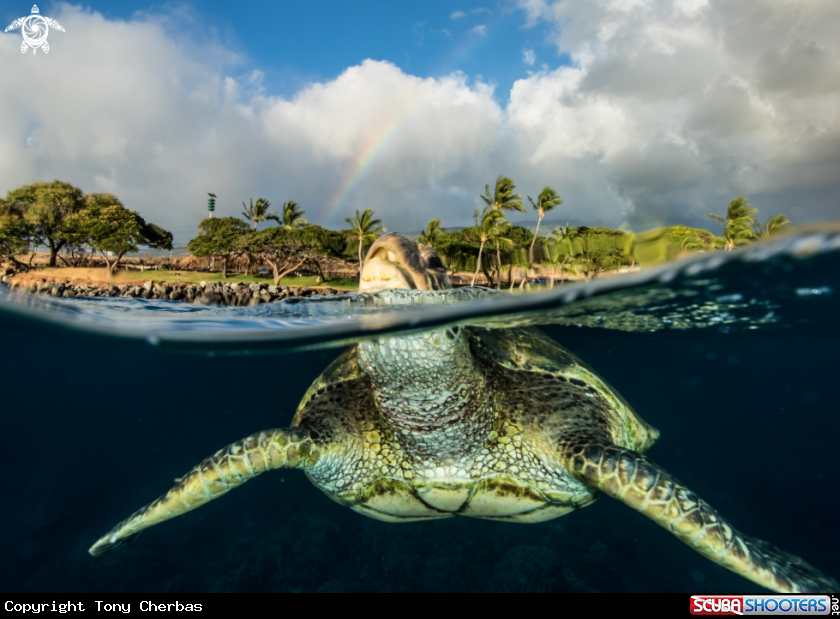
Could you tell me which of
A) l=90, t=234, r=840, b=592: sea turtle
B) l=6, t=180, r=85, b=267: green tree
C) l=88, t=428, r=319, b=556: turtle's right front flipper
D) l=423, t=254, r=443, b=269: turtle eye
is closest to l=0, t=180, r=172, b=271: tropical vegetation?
l=6, t=180, r=85, b=267: green tree

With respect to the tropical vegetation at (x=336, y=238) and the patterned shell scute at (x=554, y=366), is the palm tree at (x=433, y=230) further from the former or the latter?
the patterned shell scute at (x=554, y=366)

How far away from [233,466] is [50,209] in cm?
1831

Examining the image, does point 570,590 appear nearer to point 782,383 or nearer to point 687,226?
point 687,226

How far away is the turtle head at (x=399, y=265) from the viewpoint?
112 inches

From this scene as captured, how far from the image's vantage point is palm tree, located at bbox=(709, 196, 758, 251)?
3648 mm

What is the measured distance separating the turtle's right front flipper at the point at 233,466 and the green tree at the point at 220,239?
20.3 m

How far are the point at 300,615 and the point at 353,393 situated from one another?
265cm

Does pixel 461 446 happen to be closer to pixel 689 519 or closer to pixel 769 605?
pixel 689 519

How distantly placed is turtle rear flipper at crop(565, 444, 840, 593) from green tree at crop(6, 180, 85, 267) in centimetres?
1758

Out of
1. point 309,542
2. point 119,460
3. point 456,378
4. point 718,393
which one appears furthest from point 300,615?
point 718,393

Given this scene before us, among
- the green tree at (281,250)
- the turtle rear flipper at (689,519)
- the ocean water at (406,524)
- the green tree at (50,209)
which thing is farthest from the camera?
the green tree at (281,250)

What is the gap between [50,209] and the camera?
1562 centimetres

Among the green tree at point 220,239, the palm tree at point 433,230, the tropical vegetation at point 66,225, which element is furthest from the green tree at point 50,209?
the palm tree at point 433,230

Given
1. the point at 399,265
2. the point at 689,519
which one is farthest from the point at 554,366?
the point at 399,265
